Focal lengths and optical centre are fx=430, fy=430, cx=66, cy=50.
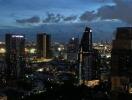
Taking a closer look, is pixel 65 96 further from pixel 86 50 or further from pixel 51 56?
pixel 51 56

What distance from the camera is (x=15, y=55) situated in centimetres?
4775

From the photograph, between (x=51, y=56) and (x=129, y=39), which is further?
(x=51, y=56)

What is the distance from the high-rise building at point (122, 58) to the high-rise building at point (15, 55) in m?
21.9

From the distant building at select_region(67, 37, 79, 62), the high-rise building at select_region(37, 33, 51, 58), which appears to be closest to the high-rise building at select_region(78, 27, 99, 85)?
the distant building at select_region(67, 37, 79, 62)

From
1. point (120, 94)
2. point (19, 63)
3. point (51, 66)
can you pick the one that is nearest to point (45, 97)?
point (120, 94)

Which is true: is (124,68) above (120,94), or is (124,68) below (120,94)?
above

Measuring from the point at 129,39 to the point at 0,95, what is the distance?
38.5 ft

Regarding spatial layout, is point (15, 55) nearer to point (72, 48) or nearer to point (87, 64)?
point (87, 64)

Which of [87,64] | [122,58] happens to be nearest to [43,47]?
[87,64]

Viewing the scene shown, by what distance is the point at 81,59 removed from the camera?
37281 millimetres

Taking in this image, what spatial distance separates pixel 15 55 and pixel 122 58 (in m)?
33.4

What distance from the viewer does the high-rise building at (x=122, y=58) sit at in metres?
14.8

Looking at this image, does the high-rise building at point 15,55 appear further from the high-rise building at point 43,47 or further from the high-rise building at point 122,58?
the high-rise building at point 122,58

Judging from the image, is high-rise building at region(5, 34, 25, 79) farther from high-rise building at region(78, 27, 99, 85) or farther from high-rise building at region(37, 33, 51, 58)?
high-rise building at region(37, 33, 51, 58)
